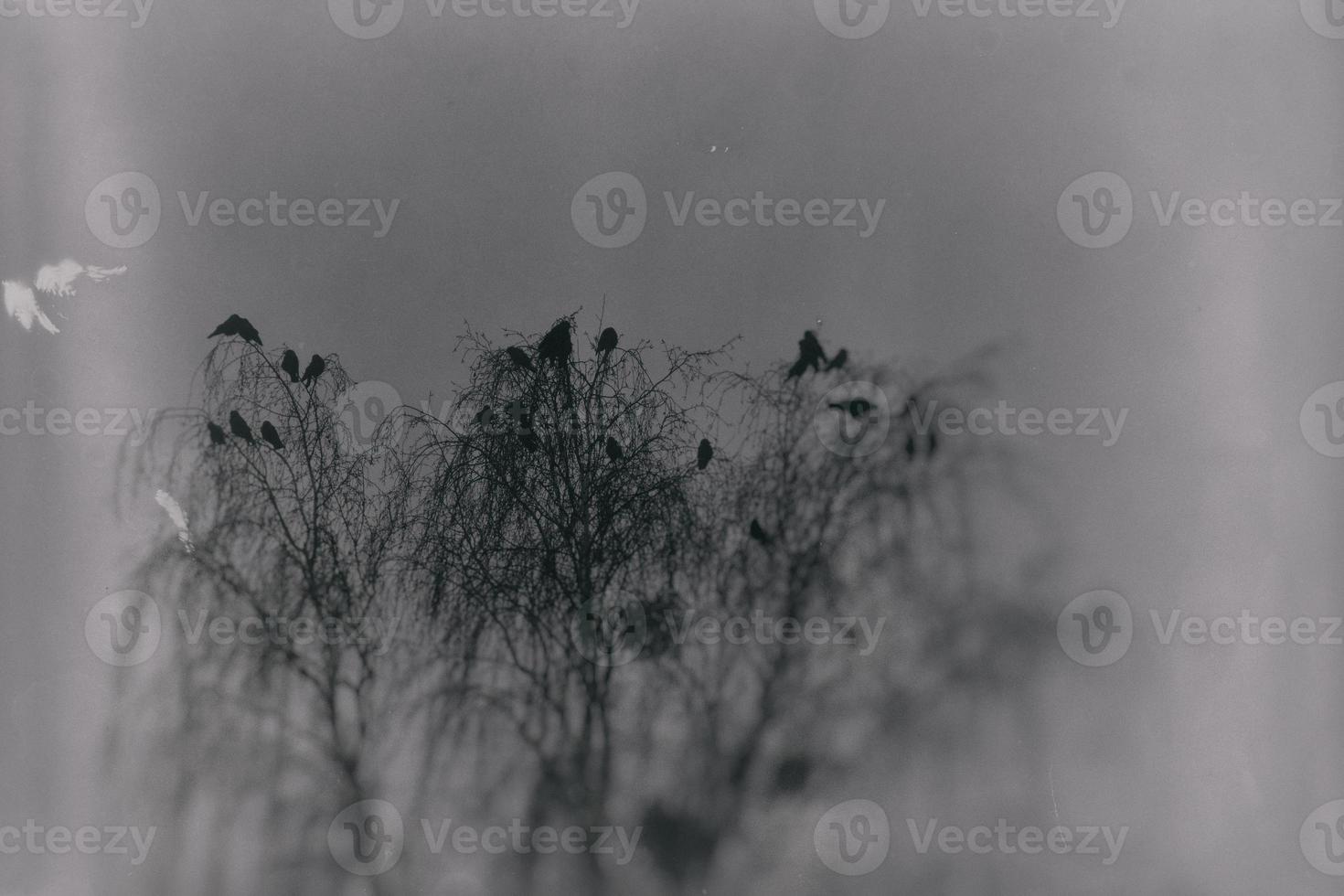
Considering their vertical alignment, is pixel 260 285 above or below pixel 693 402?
above

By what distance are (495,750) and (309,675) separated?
→ 0.63 m

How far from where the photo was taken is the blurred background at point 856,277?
276 centimetres

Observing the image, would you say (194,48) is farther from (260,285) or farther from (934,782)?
(934,782)

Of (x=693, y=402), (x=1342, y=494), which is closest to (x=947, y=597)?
(x=693, y=402)

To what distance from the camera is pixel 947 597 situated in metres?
2.77
